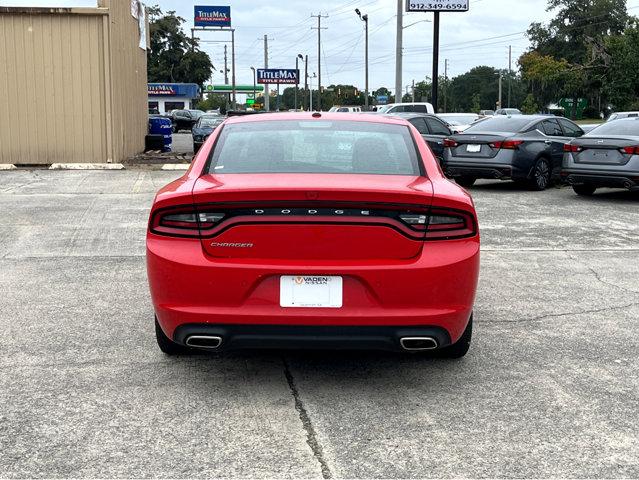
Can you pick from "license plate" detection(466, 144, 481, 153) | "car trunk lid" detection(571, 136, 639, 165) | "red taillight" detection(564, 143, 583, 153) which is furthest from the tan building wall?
"car trunk lid" detection(571, 136, 639, 165)

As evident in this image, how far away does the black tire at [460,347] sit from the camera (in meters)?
4.72

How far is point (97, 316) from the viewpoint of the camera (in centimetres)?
589

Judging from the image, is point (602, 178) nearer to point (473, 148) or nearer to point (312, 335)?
point (473, 148)

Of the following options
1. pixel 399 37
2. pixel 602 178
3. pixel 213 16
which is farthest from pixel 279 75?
pixel 602 178

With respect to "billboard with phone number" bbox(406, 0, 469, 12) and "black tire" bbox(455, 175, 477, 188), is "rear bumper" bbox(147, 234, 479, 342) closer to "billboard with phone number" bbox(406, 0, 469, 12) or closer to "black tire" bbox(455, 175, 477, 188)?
"black tire" bbox(455, 175, 477, 188)

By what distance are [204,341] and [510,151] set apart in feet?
37.6

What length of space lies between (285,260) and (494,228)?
687 cm

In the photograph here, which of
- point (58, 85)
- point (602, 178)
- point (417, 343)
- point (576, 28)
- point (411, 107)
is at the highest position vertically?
point (576, 28)

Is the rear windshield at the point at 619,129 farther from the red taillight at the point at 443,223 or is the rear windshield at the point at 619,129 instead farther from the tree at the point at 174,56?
the tree at the point at 174,56

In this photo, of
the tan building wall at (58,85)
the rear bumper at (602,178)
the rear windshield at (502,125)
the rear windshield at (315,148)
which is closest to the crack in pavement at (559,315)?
the rear windshield at (315,148)

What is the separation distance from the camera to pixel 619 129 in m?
13.6

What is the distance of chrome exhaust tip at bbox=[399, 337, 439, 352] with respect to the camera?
4.03m

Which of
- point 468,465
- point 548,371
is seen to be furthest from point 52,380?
point 548,371

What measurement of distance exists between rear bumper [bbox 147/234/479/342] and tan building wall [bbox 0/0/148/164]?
1468 cm
